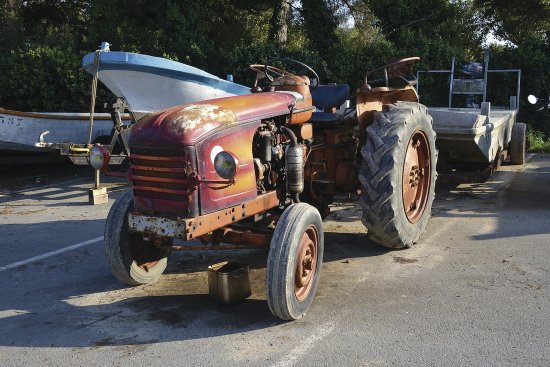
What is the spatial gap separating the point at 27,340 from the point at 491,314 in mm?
3059

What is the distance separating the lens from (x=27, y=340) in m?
3.66

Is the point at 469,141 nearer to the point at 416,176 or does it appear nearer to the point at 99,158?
the point at 416,176

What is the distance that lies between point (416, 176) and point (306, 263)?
1976 millimetres

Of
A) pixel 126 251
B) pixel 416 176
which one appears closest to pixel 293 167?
pixel 126 251

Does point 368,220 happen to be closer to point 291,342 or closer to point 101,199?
point 291,342

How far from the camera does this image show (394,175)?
469cm

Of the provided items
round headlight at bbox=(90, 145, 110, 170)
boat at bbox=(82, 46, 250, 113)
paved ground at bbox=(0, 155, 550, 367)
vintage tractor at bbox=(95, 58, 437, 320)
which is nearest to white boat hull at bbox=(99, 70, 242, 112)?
boat at bbox=(82, 46, 250, 113)

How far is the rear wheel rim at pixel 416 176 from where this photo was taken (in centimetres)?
529

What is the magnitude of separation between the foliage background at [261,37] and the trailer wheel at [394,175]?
339 inches

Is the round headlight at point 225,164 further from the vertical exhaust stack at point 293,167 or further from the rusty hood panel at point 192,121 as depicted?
the vertical exhaust stack at point 293,167

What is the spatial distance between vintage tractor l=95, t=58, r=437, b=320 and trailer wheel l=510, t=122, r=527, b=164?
15.2ft

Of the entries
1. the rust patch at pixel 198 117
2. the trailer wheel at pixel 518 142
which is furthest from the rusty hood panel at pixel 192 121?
the trailer wheel at pixel 518 142

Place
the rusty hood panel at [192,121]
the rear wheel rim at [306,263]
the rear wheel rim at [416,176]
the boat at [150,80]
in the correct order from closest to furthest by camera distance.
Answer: the rusty hood panel at [192,121]
the rear wheel rim at [306,263]
the rear wheel rim at [416,176]
the boat at [150,80]

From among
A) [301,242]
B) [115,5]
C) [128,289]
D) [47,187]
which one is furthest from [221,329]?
[115,5]
